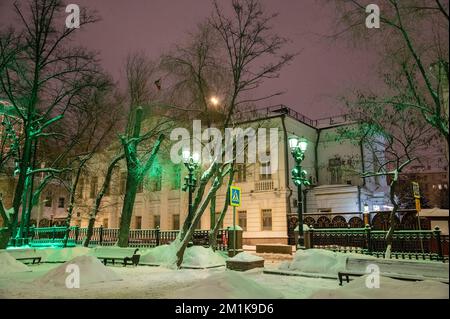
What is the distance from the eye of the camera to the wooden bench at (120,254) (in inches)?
616

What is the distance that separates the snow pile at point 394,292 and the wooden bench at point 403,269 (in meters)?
1.56

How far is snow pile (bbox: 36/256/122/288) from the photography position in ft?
32.7

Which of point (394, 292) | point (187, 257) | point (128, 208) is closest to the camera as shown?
point (394, 292)

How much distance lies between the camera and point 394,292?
6461 mm

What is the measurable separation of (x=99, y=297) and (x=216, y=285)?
314 cm

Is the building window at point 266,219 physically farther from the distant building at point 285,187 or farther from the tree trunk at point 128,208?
the tree trunk at point 128,208

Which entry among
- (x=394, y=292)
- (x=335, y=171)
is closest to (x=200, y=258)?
(x=394, y=292)

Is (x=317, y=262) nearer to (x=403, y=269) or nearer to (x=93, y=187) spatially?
(x=403, y=269)

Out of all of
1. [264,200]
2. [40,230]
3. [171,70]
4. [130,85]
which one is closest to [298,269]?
[171,70]

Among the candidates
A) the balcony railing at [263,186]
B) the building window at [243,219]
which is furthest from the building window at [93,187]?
the balcony railing at [263,186]

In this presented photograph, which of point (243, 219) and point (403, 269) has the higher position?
point (243, 219)

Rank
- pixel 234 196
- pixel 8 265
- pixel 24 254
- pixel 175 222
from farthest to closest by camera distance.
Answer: pixel 175 222 < pixel 24 254 < pixel 234 196 < pixel 8 265

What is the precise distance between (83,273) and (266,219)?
65.2 feet
